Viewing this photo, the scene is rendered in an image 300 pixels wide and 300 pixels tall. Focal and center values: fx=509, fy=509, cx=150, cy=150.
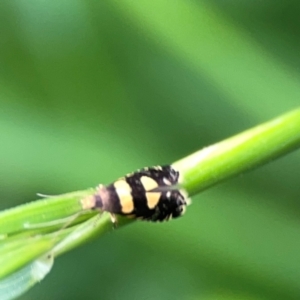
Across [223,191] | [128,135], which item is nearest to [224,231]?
[223,191]

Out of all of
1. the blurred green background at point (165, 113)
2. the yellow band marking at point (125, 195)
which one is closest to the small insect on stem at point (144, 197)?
the yellow band marking at point (125, 195)

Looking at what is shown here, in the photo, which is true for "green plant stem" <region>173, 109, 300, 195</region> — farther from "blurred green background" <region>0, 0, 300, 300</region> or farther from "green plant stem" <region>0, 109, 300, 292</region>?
"blurred green background" <region>0, 0, 300, 300</region>

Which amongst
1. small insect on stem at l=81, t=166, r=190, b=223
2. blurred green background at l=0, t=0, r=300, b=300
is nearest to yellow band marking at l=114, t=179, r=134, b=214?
small insect on stem at l=81, t=166, r=190, b=223

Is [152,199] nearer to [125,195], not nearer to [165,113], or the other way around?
[125,195]

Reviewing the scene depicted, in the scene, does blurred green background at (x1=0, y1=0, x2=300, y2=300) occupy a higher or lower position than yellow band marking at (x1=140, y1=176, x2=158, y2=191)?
higher

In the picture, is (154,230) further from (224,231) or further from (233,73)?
(233,73)

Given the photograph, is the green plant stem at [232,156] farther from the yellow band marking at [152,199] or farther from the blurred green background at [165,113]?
the blurred green background at [165,113]

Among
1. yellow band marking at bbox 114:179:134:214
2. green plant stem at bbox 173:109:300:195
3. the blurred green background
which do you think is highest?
the blurred green background
